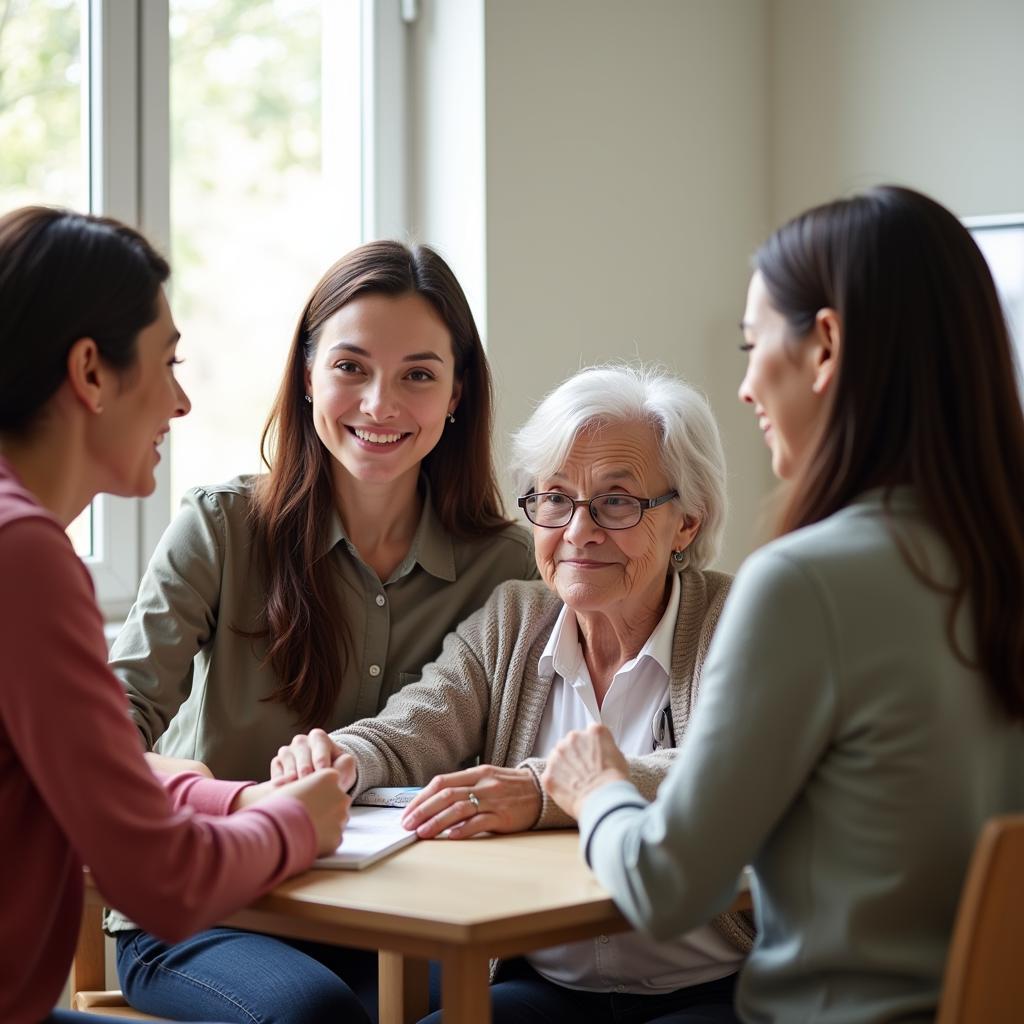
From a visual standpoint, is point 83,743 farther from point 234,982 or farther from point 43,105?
point 43,105

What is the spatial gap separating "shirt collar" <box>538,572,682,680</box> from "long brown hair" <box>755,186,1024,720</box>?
0.70 meters

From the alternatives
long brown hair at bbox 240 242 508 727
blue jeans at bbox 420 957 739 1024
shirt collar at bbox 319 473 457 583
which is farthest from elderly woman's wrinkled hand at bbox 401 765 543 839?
shirt collar at bbox 319 473 457 583

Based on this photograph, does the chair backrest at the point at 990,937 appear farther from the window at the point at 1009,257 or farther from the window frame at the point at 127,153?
the window at the point at 1009,257

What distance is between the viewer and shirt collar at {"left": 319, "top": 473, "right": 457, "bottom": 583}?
2311 millimetres

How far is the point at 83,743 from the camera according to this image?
4.17 feet

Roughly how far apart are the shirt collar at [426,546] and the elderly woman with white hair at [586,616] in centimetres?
16

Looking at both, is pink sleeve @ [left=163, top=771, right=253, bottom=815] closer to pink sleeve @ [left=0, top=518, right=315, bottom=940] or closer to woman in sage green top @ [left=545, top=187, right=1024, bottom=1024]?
pink sleeve @ [left=0, top=518, right=315, bottom=940]

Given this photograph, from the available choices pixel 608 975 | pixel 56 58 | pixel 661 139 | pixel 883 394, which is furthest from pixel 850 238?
pixel 661 139

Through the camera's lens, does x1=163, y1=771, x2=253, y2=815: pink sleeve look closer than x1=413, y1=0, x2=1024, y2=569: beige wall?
Yes

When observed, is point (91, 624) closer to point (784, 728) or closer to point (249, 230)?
point (784, 728)

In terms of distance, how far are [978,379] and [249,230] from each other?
236cm

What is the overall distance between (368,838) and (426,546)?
0.75 metres

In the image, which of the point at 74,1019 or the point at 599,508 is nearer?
the point at 74,1019

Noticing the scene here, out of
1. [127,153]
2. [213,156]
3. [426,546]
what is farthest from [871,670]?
[213,156]
